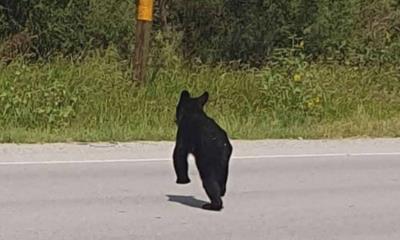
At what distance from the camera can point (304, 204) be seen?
8391mm

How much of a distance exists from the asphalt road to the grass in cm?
109

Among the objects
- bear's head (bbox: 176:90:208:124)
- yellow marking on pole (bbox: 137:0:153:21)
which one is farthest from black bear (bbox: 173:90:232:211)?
yellow marking on pole (bbox: 137:0:153:21)

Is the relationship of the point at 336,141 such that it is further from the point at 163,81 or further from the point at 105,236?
the point at 105,236

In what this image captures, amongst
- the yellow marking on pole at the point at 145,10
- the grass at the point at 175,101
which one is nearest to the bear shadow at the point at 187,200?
the grass at the point at 175,101

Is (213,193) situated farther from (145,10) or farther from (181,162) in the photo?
(145,10)

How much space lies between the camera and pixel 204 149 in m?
7.29

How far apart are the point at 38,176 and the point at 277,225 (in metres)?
2.98

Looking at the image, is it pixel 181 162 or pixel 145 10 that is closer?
pixel 181 162

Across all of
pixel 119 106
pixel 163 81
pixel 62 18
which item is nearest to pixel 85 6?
pixel 62 18

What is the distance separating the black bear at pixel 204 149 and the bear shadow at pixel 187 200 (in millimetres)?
568

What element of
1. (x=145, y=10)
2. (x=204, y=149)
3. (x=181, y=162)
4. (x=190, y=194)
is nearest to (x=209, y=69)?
(x=145, y=10)

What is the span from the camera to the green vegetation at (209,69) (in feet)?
43.8

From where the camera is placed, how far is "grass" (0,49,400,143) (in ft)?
42.7

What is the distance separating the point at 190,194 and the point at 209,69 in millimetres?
8270
